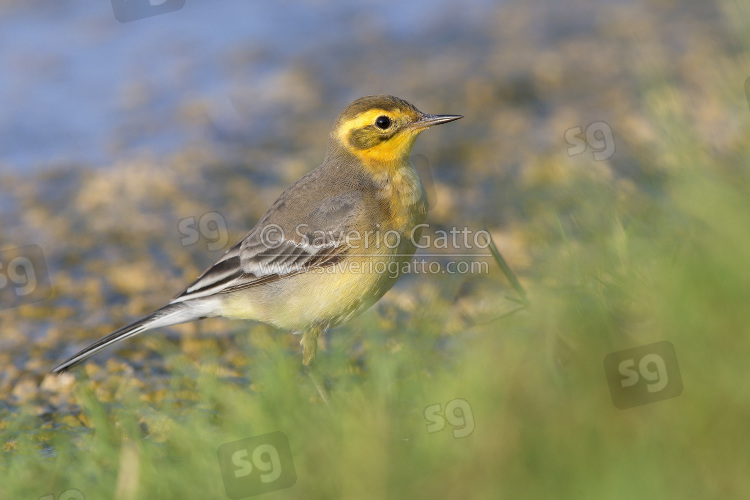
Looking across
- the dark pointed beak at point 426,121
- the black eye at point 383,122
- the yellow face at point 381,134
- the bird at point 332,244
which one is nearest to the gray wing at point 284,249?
the bird at point 332,244

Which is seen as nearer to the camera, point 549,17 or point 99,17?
point 549,17

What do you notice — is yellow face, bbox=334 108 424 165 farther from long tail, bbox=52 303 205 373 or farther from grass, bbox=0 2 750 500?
long tail, bbox=52 303 205 373

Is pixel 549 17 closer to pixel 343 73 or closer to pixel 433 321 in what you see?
pixel 343 73

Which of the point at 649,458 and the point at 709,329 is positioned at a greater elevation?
the point at 709,329

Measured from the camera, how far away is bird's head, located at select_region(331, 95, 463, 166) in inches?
262

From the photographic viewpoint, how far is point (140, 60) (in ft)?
44.5

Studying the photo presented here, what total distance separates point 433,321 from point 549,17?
9.02 meters

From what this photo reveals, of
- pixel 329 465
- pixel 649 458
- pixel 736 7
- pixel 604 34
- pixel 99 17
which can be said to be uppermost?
pixel 99 17

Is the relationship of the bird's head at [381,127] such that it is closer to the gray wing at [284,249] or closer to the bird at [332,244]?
the bird at [332,244]

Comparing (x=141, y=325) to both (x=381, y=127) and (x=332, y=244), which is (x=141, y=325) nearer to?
(x=332, y=244)

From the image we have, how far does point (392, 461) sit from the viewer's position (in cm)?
416

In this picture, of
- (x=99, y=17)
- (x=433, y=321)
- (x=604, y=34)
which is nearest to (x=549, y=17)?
(x=604, y=34)

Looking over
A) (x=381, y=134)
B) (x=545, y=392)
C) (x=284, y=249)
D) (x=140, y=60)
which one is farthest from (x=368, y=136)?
(x=140, y=60)

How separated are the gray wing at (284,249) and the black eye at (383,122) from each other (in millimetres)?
513
